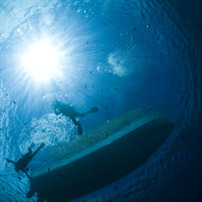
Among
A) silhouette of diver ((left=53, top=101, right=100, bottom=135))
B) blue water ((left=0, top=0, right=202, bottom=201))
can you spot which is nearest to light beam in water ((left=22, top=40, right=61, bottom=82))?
blue water ((left=0, top=0, right=202, bottom=201))

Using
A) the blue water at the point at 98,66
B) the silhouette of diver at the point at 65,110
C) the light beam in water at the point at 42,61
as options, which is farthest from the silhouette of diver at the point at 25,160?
the light beam in water at the point at 42,61

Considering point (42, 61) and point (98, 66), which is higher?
point (42, 61)

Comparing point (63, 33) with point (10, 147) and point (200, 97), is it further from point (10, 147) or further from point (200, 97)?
point (200, 97)

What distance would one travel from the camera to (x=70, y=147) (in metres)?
9.46

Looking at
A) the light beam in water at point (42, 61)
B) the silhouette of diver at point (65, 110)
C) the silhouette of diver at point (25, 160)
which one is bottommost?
the silhouette of diver at point (25, 160)

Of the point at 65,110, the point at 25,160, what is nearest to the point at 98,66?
the point at 65,110

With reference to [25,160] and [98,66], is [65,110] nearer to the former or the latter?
[98,66]

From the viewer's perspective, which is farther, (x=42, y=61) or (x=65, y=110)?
(x=42, y=61)

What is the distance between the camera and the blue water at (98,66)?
22.7ft

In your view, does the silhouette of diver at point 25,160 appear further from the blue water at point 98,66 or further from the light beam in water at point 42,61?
the light beam in water at point 42,61

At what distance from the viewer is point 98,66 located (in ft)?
28.5

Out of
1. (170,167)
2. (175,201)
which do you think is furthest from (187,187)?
(170,167)

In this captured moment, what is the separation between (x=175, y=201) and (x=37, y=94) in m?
17.6

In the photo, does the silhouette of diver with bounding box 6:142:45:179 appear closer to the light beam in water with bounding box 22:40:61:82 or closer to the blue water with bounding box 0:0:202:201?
the blue water with bounding box 0:0:202:201
